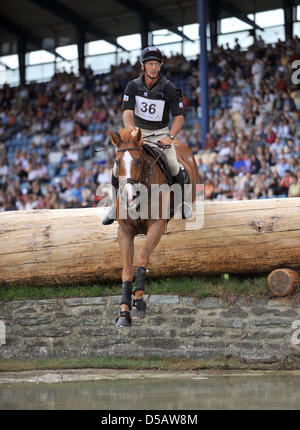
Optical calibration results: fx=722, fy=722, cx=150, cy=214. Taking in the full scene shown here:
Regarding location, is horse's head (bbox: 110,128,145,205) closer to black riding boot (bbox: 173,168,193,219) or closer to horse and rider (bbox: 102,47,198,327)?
horse and rider (bbox: 102,47,198,327)

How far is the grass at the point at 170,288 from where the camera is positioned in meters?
9.63

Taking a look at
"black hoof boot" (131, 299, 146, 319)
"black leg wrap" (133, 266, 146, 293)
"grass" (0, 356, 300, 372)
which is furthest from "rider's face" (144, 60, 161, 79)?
"grass" (0, 356, 300, 372)

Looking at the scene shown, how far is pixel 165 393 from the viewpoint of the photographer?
774 cm

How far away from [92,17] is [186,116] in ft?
35.1

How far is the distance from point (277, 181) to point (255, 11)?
1272 cm

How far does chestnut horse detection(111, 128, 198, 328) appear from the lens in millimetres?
7660

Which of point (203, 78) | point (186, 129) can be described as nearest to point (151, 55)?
point (203, 78)

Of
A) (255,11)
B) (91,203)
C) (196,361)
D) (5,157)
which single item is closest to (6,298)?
(196,361)

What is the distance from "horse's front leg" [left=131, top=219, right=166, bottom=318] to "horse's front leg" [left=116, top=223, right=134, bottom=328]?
0.08m

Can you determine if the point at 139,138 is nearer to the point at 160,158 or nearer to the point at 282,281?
the point at 160,158

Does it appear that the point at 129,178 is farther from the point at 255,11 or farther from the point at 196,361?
the point at 255,11

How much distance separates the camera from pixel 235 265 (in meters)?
9.61

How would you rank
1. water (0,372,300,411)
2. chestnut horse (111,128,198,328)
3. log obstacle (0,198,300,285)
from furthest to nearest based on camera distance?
log obstacle (0,198,300,285) → chestnut horse (111,128,198,328) → water (0,372,300,411)

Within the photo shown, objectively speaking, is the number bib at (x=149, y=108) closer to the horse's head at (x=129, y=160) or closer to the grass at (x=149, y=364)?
the horse's head at (x=129, y=160)
